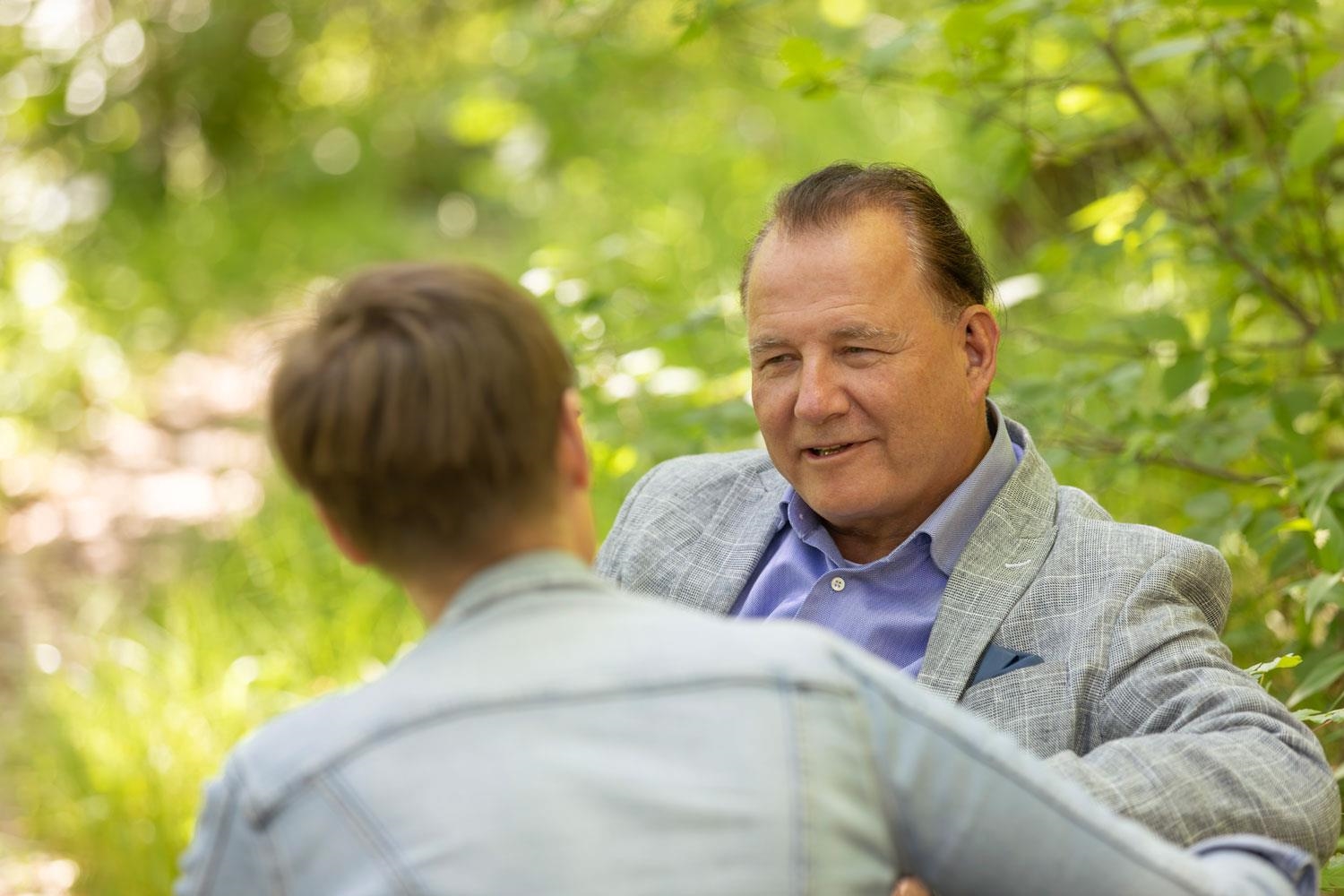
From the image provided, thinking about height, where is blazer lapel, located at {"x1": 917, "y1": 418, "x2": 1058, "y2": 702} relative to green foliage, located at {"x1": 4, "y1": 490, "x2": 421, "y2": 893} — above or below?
above

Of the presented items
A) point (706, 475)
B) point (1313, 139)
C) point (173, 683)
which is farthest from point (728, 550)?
point (173, 683)

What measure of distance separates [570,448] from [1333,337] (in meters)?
1.94

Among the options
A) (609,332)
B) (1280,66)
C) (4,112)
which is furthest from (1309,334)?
(4,112)

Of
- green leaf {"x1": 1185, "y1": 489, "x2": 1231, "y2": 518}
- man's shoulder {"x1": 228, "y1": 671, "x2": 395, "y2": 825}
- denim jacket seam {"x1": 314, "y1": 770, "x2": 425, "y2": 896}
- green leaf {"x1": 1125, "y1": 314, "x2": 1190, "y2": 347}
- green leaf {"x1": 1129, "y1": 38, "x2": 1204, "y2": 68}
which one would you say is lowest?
green leaf {"x1": 1185, "y1": 489, "x2": 1231, "y2": 518}

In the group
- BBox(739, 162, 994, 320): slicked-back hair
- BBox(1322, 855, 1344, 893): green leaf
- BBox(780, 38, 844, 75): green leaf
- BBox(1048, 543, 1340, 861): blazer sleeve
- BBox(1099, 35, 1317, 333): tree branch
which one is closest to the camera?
BBox(1048, 543, 1340, 861): blazer sleeve

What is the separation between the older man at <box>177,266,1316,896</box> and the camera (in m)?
1.10

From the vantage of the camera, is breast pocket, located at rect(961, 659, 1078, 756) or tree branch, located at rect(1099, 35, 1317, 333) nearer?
breast pocket, located at rect(961, 659, 1078, 756)

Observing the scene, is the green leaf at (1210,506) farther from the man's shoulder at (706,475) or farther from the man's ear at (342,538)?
the man's ear at (342,538)

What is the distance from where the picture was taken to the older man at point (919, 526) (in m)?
1.83

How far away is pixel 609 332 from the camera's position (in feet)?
12.0

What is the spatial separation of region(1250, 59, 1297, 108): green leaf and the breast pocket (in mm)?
1416

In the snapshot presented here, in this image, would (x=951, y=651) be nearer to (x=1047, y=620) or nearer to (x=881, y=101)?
(x=1047, y=620)

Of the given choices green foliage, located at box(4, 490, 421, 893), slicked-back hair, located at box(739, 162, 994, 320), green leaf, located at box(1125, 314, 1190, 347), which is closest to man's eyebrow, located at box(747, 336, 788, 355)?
slicked-back hair, located at box(739, 162, 994, 320)

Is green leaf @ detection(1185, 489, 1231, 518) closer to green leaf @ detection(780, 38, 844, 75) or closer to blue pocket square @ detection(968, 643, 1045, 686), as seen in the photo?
blue pocket square @ detection(968, 643, 1045, 686)
